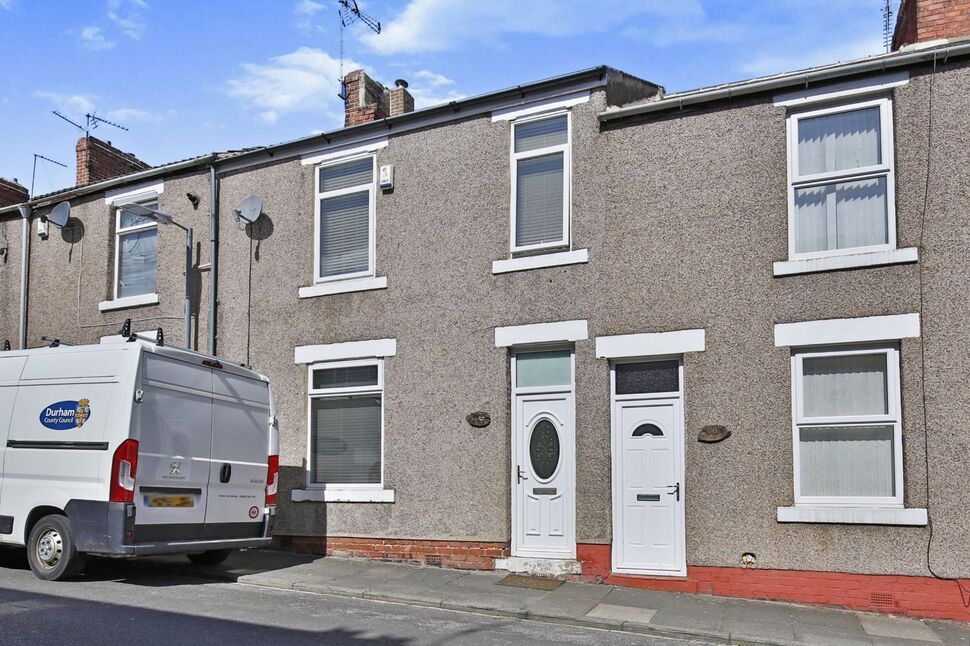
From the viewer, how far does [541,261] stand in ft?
36.8

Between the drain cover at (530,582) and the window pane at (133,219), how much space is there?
7846 millimetres

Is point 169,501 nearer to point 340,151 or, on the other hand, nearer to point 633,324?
point 633,324

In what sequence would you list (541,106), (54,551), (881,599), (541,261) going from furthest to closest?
(541,106) < (541,261) < (54,551) < (881,599)

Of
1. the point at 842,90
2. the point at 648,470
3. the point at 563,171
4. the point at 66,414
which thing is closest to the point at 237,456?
the point at 66,414

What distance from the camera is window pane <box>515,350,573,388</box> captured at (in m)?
11.2

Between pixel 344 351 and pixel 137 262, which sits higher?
pixel 137 262

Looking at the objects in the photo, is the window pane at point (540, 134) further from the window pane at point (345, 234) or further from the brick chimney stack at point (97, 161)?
the brick chimney stack at point (97, 161)

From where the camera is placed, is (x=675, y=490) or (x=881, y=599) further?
(x=675, y=490)

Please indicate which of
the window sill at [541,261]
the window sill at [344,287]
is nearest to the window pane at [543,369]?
the window sill at [541,261]

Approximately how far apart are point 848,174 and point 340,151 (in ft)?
21.5

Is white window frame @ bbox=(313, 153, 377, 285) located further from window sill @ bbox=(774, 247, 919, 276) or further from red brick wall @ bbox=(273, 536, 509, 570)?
window sill @ bbox=(774, 247, 919, 276)

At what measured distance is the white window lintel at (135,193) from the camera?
47.6 feet

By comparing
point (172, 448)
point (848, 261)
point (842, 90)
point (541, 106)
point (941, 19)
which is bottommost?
point (172, 448)

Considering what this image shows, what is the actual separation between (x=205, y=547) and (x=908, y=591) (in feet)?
23.0
